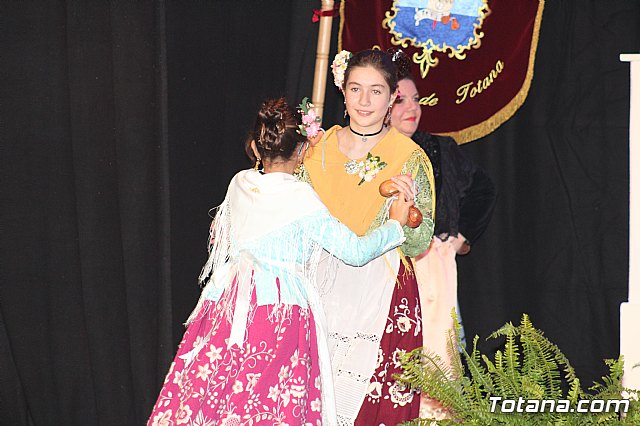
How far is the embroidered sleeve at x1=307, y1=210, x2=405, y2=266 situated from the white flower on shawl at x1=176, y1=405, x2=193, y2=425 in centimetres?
58

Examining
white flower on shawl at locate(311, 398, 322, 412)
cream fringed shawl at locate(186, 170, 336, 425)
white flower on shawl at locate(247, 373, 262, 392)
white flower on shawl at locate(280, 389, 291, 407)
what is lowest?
white flower on shawl at locate(311, 398, 322, 412)

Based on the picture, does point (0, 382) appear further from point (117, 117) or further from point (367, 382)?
point (367, 382)

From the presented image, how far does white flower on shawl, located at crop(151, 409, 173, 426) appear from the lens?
263cm

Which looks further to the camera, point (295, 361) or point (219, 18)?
point (219, 18)

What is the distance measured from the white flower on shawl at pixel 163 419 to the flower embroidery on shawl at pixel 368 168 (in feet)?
3.02

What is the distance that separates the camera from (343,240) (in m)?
2.64

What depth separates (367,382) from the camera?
9.55 ft

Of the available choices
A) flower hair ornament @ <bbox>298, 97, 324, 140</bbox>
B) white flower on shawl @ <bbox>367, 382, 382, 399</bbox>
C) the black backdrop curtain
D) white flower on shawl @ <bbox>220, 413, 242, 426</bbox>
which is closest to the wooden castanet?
flower hair ornament @ <bbox>298, 97, 324, 140</bbox>

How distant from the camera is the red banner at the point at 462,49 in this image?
12.9 feet

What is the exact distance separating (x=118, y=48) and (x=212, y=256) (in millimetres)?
1156

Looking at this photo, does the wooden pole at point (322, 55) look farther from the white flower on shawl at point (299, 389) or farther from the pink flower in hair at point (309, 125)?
the white flower on shawl at point (299, 389)

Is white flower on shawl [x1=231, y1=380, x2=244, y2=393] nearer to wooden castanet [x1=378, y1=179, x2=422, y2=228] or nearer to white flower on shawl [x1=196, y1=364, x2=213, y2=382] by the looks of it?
white flower on shawl [x1=196, y1=364, x2=213, y2=382]

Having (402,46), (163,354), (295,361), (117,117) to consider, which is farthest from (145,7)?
(295,361)

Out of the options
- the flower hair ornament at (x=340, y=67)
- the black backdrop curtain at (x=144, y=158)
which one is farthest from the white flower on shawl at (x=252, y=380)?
the black backdrop curtain at (x=144, y=158)
